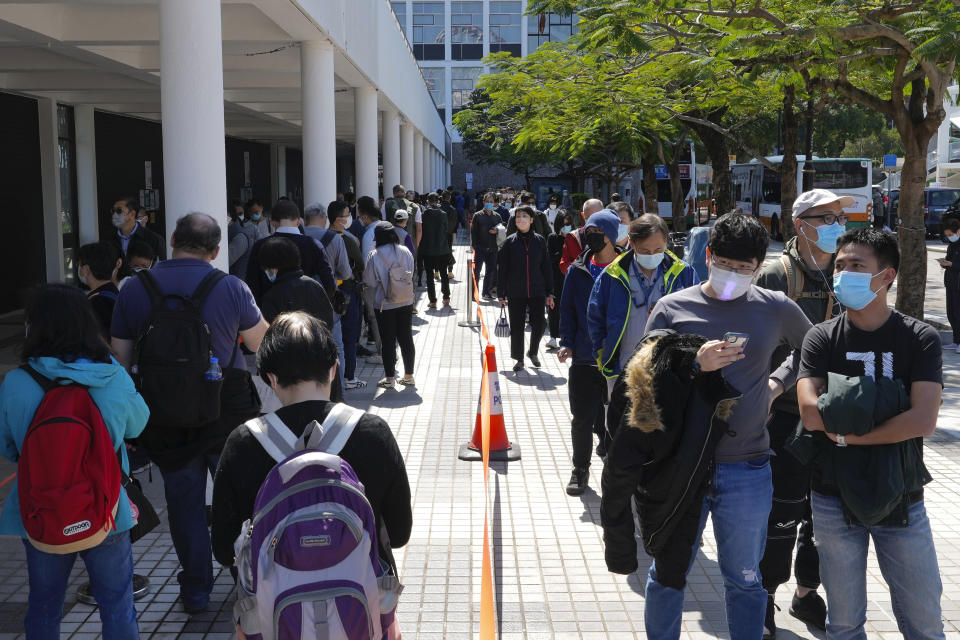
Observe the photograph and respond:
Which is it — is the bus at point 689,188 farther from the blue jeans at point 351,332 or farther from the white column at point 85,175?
the blue jeans at point 351,332

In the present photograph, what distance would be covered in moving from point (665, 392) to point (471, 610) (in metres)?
1.99

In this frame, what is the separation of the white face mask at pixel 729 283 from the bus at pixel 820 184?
107ft

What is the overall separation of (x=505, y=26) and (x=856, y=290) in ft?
231

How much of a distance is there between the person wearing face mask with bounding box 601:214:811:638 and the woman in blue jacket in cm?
180

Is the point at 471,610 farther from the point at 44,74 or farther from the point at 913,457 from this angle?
the point at 44,74

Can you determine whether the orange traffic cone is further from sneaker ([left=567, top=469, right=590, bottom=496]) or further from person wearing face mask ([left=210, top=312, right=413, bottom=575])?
person wearing face mask ([left=210, top=312, right=413, bottom=575])

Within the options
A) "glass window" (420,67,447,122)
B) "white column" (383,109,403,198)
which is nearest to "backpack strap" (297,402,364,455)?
"white column" (383,109,403,198)

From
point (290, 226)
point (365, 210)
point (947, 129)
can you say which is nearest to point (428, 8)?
point (947, 129)

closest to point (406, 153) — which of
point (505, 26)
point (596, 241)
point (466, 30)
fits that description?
point (596, 241)

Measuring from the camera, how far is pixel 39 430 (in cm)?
354

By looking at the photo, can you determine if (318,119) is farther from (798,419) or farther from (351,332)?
(798,419)

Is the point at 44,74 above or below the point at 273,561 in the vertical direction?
above

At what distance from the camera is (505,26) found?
71188mm

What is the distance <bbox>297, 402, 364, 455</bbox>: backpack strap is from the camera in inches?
108
